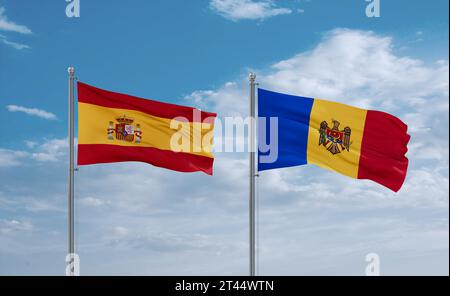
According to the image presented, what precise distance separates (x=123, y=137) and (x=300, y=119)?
4.66 m

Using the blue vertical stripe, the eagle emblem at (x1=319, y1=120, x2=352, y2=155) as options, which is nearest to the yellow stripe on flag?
the blue vertical stripe

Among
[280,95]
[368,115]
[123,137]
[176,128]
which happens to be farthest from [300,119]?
[123,137]

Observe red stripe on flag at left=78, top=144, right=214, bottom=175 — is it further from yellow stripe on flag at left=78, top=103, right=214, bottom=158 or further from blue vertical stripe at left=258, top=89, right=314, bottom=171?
blue vertical stripe at left=258, top=89, right=314, bottom=171

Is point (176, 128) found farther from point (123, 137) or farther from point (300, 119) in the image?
point (300, 119)

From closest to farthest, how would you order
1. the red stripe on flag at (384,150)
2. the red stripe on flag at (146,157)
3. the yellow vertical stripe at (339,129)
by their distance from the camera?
the red stripe on flag at (146,157) < the yellow vertical stripe at (339,129) < the red stripe on flag at (384,150)

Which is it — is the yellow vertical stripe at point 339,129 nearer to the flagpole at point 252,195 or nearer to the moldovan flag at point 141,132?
the flagpole at point 252,195

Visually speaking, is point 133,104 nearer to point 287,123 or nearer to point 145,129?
point 145,129

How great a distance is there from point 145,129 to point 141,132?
0.13 meters

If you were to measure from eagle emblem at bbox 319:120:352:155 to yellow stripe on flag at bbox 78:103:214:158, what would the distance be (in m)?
2.96

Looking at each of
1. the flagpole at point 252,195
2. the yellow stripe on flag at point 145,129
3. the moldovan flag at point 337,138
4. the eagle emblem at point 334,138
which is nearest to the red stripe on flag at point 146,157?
the yellow stripe on flag at point 145,129

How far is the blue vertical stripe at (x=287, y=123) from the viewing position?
1684cm

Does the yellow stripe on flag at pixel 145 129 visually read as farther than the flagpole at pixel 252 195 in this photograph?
No

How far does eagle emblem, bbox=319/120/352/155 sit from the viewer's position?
56.6 ft

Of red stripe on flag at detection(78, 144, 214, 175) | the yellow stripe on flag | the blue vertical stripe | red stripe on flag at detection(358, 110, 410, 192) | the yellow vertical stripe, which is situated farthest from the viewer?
red stripe on flag at detection(358, 110, 410, 192)
